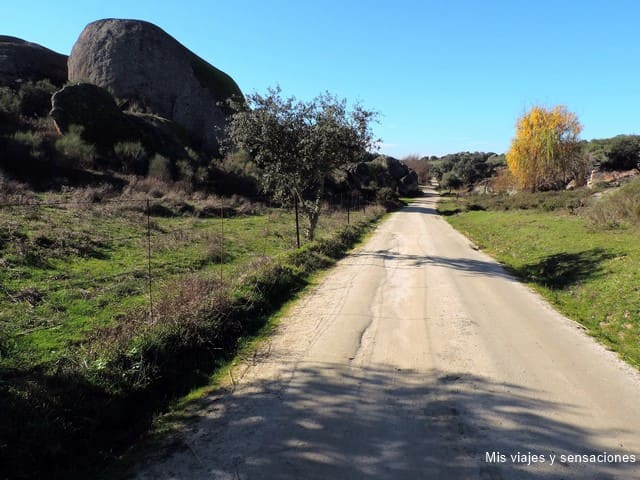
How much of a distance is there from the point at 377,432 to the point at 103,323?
4981mm

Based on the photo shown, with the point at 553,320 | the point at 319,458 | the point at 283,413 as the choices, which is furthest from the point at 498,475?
the point at 553,320

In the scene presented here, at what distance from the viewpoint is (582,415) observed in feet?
14.4

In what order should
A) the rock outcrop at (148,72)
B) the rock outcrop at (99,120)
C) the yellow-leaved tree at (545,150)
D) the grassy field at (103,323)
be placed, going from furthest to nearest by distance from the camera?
the yellow-leaved tree at (545,150) < the rock outcrop at (148,72) < the rock outcrop at (99,120) < the grassy field at (103,323)

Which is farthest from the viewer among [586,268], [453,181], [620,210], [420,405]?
[453,181]

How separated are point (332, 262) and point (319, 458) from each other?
10198 millimetres

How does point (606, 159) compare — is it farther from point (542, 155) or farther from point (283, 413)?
point (283, 413)

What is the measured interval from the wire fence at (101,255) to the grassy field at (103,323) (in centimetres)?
4

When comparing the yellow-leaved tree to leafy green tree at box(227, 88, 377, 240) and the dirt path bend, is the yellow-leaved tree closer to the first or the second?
leafy green tree at box(227, 88, 377, 240)

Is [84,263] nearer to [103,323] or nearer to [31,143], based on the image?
[103,323]

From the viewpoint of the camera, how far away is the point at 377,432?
406 centimetres

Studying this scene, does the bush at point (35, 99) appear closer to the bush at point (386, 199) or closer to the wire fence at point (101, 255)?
the wire fence at point (101, 255)

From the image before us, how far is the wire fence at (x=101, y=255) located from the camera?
7230 mm

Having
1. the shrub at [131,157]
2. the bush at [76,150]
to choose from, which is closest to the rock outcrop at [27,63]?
the bush at [76,150]

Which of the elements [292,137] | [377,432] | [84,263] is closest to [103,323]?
[84,263]
